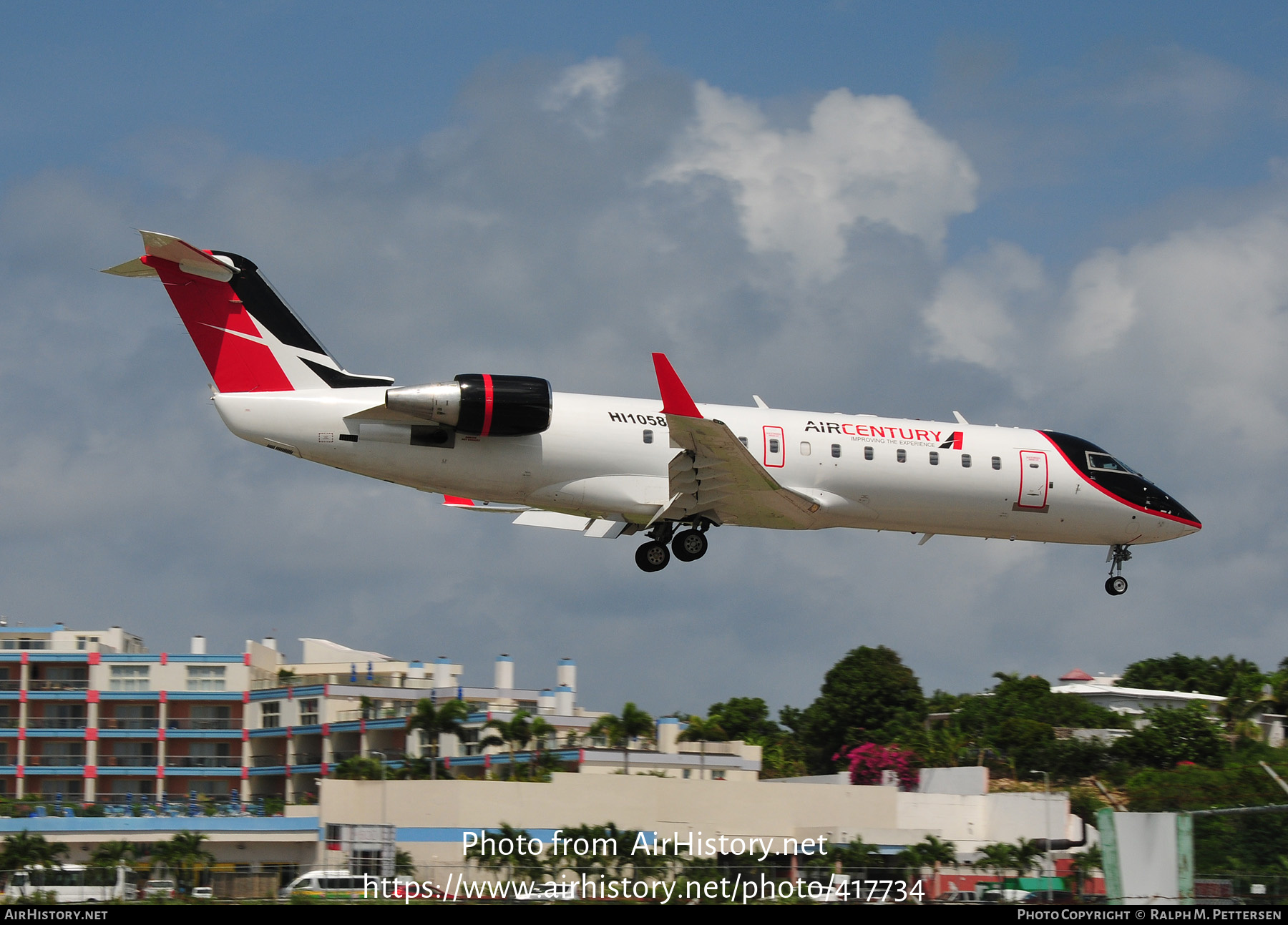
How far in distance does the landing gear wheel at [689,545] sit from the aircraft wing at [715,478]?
19.0 inches

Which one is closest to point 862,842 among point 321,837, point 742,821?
point 742,821

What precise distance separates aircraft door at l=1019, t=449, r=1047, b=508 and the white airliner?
33 millimetres

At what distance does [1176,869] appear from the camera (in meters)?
20.1

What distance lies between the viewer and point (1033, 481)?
28844 millimetres

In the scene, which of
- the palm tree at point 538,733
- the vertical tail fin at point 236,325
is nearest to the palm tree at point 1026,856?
the palm tree at point 538,733

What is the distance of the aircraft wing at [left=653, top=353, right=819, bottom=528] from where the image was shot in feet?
81.0

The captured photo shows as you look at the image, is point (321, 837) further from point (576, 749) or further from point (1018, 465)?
point (1018, 465)

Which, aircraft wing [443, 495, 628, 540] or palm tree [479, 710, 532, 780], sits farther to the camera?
palm tree [479, 710, 532, 780]

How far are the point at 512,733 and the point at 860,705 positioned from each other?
4134 cm

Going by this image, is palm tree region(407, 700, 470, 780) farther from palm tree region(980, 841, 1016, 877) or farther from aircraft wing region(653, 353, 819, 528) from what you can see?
aircraft wing region(653, 353, 819, 528)

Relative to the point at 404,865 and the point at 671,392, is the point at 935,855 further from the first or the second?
the point at 671,392

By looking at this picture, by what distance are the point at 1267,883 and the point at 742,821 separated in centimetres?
1908

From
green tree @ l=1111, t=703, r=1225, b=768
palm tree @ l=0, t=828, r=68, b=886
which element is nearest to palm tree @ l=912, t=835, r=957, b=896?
palm tree @ l=0, t=828, r=68, b=886

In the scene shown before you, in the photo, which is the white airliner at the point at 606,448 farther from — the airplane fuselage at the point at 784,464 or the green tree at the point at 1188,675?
the green tree at the point at 1188,675
